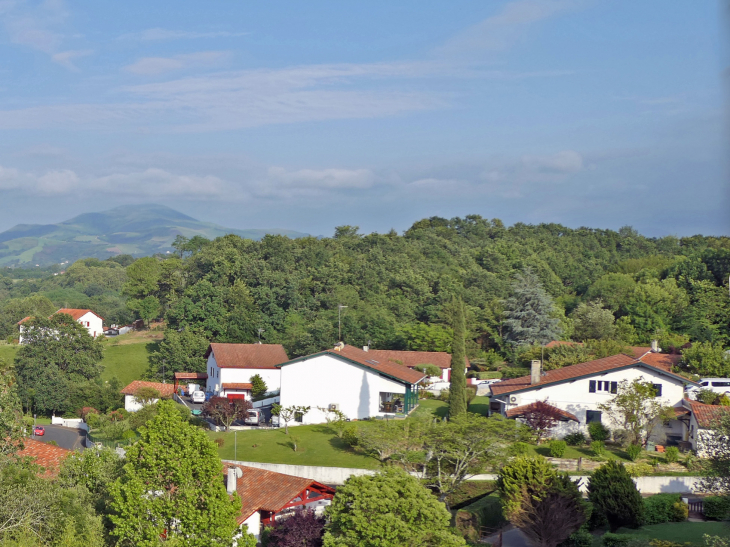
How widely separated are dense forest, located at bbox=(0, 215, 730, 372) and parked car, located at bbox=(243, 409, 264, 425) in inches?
600

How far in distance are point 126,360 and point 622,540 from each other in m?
57.7

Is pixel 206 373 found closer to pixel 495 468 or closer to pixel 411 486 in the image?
pixel 495 468

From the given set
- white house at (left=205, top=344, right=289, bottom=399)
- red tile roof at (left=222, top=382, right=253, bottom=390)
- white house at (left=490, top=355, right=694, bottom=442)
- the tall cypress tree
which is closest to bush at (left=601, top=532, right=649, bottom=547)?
white house at (left=490, top=355, right=694, bottom=442)

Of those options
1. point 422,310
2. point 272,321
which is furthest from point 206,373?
point 422,310

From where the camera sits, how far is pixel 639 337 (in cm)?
6025

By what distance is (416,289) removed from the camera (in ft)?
251

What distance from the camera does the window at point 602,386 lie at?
34.9 m

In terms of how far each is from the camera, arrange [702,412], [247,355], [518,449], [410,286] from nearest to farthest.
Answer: [518,449] → [702,412] → [247,355] → [410,286]

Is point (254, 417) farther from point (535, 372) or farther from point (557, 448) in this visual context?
point (557, 448)

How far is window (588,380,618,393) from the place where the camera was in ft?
115

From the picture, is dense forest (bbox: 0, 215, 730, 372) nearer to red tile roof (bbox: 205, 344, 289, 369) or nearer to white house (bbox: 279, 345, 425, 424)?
red tile roof (bbox: 205, 344, 289, 369)

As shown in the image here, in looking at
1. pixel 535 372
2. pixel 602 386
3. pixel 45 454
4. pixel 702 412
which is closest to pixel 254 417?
pixel 45 454

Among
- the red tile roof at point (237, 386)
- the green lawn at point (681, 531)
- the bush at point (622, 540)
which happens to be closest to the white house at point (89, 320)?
the red tile roof at point (237, 386)

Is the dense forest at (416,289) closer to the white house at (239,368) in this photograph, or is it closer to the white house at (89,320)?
the white house at (89,320)
